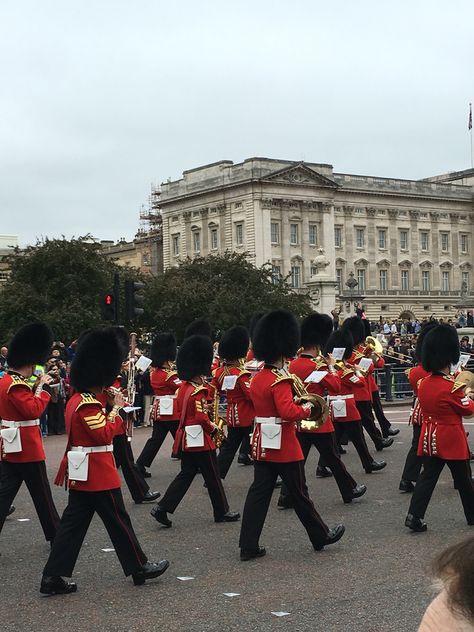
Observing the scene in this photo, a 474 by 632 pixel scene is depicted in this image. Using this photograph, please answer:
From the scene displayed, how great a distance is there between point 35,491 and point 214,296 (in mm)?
37998

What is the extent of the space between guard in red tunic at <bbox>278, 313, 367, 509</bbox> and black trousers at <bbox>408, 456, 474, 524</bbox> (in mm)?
1254

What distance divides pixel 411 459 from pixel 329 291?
26671mm

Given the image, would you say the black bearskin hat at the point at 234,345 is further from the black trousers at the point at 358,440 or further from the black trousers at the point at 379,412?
the black trousers at the point at 379,412

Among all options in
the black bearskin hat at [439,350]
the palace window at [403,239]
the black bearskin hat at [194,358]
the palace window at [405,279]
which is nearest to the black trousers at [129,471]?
the black bearskin hat at [194,358]

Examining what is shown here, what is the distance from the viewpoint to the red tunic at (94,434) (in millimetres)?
6375

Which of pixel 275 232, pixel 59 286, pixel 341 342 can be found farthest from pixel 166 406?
pixel 275 232

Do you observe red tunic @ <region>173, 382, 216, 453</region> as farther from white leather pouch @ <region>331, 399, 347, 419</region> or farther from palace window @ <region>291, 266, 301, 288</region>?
palace window @ <region>291, 266, 301, 288</region>

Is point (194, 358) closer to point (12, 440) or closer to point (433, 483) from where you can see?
point (12, 440)

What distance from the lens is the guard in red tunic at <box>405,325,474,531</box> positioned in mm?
7875

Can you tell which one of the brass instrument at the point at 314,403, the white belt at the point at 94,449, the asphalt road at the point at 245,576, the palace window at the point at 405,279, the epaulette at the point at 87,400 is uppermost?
the palace window at the point at 405,279

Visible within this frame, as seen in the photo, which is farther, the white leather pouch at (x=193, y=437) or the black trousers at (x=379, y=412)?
the black trousers at (x=379, y=412)

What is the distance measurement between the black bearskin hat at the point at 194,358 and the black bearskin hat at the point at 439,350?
1911 millimetres

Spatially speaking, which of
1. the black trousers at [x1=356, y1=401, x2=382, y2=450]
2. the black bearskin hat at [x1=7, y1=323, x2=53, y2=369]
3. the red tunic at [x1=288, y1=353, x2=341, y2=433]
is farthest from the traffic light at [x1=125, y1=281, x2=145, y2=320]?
the black bearskin hat at [x1=7, y1=323, x2=53, y2=369]

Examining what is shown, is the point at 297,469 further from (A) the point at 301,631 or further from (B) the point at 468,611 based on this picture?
(B) the point at 468,611
